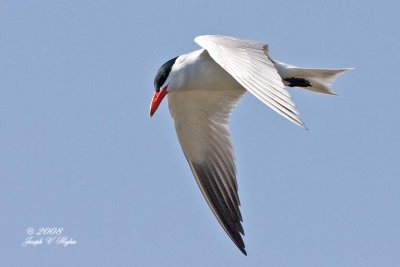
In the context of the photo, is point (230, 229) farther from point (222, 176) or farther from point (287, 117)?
point (287, 117)

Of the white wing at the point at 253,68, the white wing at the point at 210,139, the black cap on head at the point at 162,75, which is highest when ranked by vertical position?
the white wing at the point at 253,68

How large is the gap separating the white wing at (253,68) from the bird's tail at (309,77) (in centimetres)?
30

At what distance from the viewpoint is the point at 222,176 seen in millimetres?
11523

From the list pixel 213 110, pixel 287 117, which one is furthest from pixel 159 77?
pixel 287 117

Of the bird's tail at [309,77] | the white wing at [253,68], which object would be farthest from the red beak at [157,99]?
the bird's tail at [309,77]

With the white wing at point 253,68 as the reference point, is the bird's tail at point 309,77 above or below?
below

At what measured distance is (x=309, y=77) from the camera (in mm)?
10836

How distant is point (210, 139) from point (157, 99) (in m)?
1.17

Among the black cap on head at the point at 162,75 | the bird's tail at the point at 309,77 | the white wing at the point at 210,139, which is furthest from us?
the white wing at the point at 210,139

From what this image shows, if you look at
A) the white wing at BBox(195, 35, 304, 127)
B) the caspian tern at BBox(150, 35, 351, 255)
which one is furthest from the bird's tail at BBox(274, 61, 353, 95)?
the white wing at BBox(195, 35, 304, 127)

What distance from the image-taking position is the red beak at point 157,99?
35.1 ft

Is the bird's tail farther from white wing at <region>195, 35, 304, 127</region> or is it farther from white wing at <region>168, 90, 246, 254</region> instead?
white wing at <region>168, 90, 246, 254</region>

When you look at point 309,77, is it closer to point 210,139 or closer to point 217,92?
point 217,92

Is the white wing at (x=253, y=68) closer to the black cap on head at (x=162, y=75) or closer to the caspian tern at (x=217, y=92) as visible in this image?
the caspian tern at (x=217, y=92)
